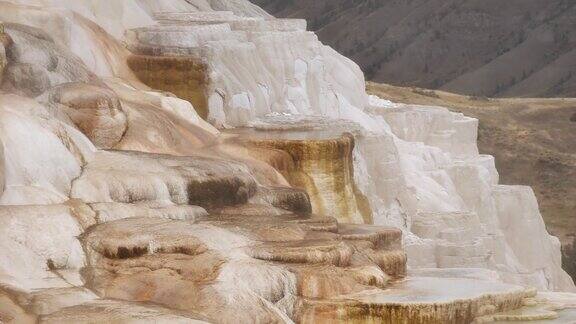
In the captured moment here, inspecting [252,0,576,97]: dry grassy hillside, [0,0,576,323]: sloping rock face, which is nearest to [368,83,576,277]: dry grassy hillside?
[0,0,576,323]: sloping rock face

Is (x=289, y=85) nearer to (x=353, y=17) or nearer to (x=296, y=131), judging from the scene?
(x=296, y=131)

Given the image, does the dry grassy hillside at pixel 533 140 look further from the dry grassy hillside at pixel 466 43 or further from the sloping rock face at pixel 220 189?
the dry grassy hillside at pixel 466 43

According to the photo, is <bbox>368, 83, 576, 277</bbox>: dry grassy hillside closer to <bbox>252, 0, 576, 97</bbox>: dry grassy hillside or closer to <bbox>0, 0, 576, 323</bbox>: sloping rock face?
<bbox>0, 0, 576, 323</bbox>: sloping rock face

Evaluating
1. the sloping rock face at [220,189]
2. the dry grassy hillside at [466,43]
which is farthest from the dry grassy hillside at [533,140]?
the dry grassy hillside at [466,43]

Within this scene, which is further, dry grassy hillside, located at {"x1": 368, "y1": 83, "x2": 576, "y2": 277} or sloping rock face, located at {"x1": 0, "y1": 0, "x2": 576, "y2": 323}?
dry grassy hillside, located at {"x1": 368, "y1": 83, "x2": 576, "y2": 277}

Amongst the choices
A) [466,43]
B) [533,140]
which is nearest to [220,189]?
[533,140]

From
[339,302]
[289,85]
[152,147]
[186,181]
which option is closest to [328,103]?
[289,85]

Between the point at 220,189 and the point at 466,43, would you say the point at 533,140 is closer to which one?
the point at 466,43
